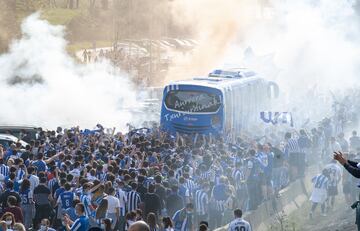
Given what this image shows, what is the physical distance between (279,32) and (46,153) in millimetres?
40274

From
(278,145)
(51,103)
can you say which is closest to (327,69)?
(51,103)

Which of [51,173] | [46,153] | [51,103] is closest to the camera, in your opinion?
[51,173]

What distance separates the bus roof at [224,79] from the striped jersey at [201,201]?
12692 mm

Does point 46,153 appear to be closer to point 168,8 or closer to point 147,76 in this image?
point 147,76

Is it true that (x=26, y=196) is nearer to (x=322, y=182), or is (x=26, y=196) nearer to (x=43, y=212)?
(x=43, y=212)

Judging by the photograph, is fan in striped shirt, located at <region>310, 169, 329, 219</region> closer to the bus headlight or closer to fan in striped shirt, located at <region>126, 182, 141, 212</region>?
fan in striped shirt, located at <region>126, 182, 141, 212</region>

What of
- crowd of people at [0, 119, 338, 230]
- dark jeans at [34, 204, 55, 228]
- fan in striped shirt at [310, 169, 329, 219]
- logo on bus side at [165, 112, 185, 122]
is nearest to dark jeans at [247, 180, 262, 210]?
crowd of people at [0, 119, 338, 230]

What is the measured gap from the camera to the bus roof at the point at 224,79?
32.0m

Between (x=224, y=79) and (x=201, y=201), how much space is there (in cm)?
1520

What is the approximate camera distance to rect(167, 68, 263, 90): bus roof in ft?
105

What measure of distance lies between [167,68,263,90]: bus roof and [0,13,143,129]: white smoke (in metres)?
5.61

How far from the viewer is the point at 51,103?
39.7m

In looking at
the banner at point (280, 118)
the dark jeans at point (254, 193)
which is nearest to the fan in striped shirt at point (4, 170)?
the dark jeans at point (254, 193)

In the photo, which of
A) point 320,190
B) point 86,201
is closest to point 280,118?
point 320,190
